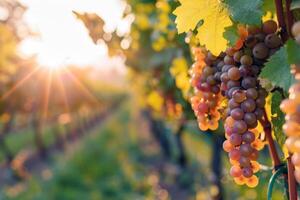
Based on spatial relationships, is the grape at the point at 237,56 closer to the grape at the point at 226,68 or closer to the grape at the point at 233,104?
the grape at the point at 226,68

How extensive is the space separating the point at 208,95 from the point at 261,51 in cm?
28

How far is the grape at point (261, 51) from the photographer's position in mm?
1574

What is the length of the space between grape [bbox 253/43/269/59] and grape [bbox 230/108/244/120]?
0.61 ft

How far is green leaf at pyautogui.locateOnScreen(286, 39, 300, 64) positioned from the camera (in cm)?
131

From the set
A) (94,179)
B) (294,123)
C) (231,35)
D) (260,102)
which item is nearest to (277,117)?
(260,102)

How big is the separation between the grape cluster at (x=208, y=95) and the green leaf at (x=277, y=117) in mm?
219

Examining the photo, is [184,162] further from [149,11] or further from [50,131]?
[50,131]

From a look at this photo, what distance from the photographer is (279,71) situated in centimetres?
140

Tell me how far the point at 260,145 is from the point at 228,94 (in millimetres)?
186

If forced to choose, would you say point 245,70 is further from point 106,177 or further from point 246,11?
point 106,177

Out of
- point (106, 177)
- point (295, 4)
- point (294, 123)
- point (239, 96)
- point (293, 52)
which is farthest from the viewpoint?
point (106, 177)

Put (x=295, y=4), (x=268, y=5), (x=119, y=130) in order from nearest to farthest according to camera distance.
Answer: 1. (x=295, y=4)
2. (x=268, y=5)
3. (x=119, y=130)

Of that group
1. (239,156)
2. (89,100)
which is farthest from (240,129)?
(89,100)

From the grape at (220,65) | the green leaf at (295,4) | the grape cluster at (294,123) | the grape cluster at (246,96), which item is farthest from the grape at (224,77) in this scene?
the grape cluster at (294,123)
